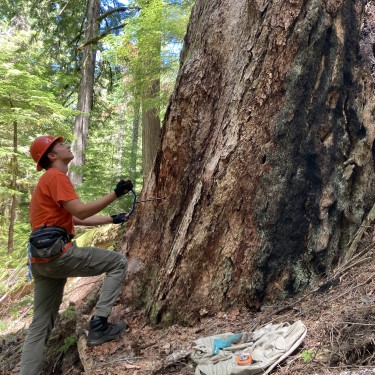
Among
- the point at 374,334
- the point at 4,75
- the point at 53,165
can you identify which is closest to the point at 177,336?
the point at 374,334

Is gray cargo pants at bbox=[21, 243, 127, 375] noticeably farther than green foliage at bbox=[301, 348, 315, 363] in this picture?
Yes

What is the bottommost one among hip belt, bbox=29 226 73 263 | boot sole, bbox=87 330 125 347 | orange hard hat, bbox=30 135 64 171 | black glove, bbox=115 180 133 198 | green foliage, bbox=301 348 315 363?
boot sole, bbox=87 330 125 347

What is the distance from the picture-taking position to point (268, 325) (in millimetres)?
3250

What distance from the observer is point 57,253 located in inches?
144

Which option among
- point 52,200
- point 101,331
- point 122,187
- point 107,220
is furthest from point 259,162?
point 101,331

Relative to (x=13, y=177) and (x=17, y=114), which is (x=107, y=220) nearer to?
(x=17, y=114)

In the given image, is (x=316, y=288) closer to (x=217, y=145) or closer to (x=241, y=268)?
(x=241, y=268)

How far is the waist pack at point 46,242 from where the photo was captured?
361cm

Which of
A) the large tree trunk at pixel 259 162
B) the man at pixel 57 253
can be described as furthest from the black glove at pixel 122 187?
the large tree trunk at pixel 259 162

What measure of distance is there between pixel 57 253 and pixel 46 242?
148 millimetres

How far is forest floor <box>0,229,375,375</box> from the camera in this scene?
2.57 metres

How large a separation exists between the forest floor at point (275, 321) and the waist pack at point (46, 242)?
3.37ft

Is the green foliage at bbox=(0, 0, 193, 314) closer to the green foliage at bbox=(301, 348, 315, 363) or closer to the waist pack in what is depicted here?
the waist pack

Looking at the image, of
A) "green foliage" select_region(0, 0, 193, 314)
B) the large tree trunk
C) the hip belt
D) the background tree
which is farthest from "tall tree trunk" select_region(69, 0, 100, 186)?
the hip belt
